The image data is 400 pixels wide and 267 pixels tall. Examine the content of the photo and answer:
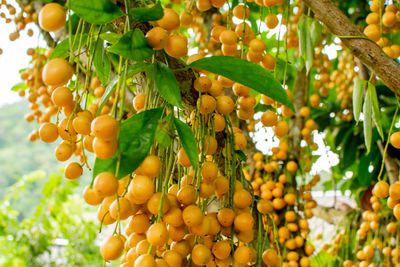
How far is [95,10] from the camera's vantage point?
36 cm

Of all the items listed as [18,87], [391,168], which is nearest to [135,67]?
[391,168]

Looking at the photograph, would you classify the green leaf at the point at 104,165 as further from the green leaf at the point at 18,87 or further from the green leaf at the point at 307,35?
the green leaf at the point at 18,87

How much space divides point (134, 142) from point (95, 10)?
13cm

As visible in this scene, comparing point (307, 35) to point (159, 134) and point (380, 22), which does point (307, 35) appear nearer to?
point (380, 22)

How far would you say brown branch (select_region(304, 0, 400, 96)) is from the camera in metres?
0.55

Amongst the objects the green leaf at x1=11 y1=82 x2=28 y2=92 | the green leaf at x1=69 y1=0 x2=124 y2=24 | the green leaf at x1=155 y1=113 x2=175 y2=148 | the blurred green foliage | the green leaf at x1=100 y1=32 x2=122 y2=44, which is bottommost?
the blurred green foliage

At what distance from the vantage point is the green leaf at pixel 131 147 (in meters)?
0.34

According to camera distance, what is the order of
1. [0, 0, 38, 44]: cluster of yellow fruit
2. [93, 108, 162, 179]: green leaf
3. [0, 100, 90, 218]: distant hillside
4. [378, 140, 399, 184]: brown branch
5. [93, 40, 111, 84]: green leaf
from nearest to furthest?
[93, 108, 162, 179]: green leaf, [93, 40, 111, 84]: green leaf, [378, 140, 399, 184]: brown branch, [0, 0, 38, 44]: cluster of yellow fruit, [0, 100, 90, 218]: distant hillside

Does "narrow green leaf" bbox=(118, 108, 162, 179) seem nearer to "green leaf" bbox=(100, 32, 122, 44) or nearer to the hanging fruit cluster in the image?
the hanging fruit cluster

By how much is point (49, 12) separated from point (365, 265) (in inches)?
38.4

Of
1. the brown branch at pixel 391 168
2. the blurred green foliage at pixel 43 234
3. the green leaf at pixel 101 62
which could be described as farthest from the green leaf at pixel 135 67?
the blurred green foliage at pixel 43 234

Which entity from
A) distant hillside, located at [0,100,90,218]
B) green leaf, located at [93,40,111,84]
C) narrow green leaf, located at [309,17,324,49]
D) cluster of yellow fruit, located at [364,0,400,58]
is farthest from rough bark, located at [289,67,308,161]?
distant hillside, located at [0,100,90,218]

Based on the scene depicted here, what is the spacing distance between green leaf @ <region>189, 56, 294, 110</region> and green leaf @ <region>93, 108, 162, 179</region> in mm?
104

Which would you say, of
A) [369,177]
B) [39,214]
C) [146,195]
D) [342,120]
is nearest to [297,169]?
[369,177]
